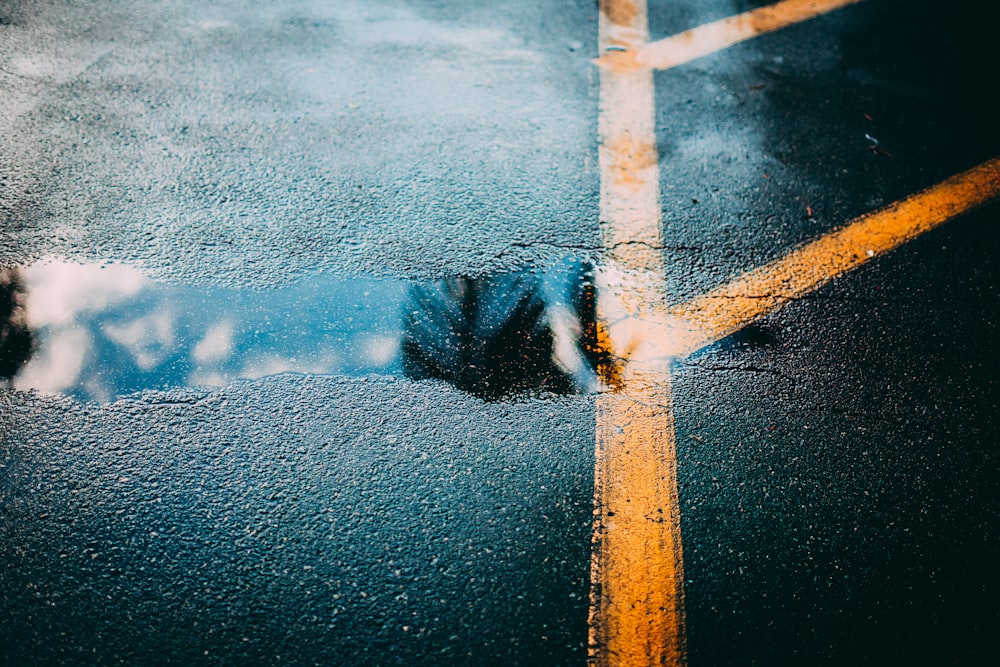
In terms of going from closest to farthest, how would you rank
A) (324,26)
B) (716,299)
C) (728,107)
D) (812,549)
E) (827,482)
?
(812,549) → (827,482) → (716,299) → (728,107) → (324,26)

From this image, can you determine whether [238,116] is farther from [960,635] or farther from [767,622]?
[960,635]

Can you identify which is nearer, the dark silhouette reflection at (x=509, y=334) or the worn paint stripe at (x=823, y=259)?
the dark silhouette reflection at (x=509, y=334)

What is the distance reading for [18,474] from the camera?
90.7 inches

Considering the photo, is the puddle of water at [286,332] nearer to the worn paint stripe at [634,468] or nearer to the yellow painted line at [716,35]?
the worn paint stripe at [634,468]

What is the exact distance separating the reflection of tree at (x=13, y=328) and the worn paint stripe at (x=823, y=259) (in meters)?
2.62

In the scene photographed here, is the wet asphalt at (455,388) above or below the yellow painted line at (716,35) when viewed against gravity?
below

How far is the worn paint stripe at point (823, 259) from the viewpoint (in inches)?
116

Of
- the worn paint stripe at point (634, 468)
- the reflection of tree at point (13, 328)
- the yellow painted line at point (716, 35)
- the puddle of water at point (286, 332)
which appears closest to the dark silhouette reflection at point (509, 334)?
the puddle of water at point (286, 332)

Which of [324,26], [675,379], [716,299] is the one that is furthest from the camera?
[324,26]

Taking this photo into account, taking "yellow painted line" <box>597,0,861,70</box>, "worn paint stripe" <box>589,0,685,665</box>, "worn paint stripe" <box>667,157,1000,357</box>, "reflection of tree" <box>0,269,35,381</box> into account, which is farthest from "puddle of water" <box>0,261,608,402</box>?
"yellow painted line" <box>597,0,861,70</box>

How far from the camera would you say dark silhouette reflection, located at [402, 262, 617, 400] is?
106 inches

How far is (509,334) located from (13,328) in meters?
2.01

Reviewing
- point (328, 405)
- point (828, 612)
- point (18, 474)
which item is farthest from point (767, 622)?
point (18, 474)

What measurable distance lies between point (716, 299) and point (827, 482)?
3.09 ft
